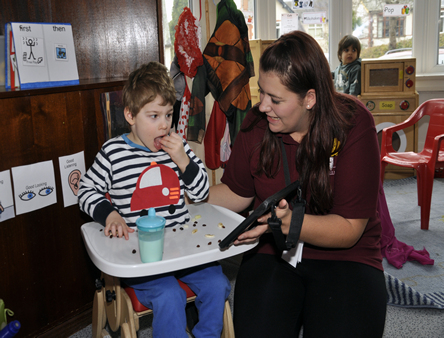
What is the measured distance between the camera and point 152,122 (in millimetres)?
1335

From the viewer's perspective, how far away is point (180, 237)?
124 cm

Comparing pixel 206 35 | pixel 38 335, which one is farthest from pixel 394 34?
pixel 38 335

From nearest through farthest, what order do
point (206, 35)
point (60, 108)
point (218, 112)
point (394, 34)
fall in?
point (60, 108)
point (218, 112)
point (206, 35)
point (394, 34)

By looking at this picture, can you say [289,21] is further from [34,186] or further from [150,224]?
[150,224]

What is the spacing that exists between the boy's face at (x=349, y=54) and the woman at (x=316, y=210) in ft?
9.58

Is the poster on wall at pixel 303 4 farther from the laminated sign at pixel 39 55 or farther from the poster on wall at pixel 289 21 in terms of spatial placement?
the laminated sign at pixel 39 55

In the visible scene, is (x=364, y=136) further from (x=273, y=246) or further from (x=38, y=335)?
(x=38, y=335)

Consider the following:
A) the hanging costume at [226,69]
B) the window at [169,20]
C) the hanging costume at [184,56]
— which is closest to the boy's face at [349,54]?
the window at [169,20]

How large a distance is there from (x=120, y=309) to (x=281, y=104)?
0.81 meters

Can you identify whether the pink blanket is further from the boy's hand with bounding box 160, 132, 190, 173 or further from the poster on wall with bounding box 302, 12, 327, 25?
the poster on wall with bounding box 302, 12, 327, 25

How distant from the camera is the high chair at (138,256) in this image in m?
1.05

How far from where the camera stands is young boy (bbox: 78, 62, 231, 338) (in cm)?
124

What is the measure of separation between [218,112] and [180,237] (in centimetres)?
134

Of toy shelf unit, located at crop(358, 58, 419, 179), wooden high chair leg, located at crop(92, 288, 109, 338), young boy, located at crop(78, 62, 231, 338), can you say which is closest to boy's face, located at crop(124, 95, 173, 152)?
young boy, located at crop(78, 62, 231, 338)
